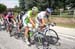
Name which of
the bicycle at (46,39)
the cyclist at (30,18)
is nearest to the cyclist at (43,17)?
the bicycle at (46,39)

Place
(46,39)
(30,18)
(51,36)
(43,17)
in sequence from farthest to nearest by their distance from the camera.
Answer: (43,17) < (30,18) < (51,36) < (46,39)

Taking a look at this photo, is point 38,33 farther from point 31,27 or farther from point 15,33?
point 15,33

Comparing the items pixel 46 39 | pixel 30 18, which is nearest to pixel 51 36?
pixel 46 39

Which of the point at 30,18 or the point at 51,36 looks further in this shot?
the point at 30,18

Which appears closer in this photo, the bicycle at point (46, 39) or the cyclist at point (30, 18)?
the bicycle at point (46, 39)

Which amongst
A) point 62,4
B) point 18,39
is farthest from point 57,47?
point 62,4

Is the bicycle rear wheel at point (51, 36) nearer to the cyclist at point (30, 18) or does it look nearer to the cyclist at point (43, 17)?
the cyclist at point (43, 17)

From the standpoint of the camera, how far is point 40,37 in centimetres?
1189

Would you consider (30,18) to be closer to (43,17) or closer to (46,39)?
→ (43,17)

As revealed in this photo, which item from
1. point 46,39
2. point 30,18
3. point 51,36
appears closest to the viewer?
point 46,39

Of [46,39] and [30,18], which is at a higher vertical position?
Result: [30,18]

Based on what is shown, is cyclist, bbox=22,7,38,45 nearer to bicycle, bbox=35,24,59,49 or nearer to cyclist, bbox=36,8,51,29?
cyclist, bbox=36,8,51,29

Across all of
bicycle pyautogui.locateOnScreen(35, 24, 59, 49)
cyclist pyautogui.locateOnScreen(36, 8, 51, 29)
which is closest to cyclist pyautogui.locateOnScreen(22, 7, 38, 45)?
cyclist pyautogui.locateOnScreen(36, 8, 51, 29)

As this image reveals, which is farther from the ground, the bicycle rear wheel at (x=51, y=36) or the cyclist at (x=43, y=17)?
the cyclist at (x=43, y=17)
